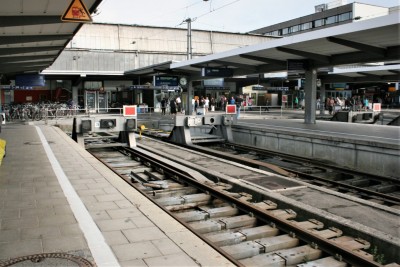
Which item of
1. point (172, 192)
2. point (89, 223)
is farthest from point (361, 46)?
point (89, 223)

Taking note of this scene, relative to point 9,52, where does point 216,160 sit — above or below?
below

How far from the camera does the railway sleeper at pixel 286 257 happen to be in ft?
15.5

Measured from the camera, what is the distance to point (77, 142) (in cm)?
1358

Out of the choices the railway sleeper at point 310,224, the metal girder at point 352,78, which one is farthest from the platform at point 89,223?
the metal girder at point 352,78

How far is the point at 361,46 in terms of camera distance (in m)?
14.5

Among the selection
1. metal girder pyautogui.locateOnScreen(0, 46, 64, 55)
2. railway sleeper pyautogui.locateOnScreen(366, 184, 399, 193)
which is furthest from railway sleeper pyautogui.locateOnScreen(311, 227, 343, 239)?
metal girder pyautogui.locateOnScreen(0, 46, 64, 55)

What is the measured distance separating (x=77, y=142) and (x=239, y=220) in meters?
8.96

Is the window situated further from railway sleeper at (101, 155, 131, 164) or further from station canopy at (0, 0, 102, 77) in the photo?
railway sleeper at (101, 155, 131, 164)

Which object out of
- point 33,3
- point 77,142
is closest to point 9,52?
point 77,142

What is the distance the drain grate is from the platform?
0.04m

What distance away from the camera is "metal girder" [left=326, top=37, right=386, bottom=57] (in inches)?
547

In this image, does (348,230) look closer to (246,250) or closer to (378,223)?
(378,223)

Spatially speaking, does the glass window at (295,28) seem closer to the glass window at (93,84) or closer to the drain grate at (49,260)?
the glass window at (93,84)

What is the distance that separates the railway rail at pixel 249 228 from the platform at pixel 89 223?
405mm
